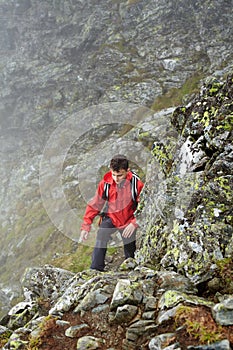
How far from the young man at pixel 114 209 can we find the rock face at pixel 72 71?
20.2m

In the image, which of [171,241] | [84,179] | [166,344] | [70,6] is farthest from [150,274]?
[70,6]

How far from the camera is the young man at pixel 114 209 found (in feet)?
35.2

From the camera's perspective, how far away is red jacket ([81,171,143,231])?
10.8m

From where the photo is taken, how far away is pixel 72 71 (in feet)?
158

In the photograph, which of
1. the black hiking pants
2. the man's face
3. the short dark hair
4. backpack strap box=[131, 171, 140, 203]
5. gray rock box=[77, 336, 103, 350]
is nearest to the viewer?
gray rock box=[77, 336, 103, 350]

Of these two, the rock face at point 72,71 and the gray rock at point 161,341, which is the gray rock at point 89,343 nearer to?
the gray rock at point 161,341

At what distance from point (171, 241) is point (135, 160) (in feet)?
76.6

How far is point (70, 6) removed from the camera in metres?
51.9

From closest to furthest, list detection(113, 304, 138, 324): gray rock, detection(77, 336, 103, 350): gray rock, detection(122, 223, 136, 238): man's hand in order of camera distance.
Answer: detection(77, 336, 103, 350): gray rock → detection(113, 304, 138, 324): gray rock → detection(122, 223, 136, 238): man's hand

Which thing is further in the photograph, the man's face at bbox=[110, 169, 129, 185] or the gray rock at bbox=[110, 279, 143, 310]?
the man's face at bbox=[110, 169, 129, 185]

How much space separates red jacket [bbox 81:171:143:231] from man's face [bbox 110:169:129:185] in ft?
0.68

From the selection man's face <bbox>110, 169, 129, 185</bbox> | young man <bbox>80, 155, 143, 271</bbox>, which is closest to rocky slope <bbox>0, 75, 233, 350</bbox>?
young man <bbox>80, 155, 143, 271</bbox>

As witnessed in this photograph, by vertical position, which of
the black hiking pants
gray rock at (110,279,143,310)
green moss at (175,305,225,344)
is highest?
the black hiking pants

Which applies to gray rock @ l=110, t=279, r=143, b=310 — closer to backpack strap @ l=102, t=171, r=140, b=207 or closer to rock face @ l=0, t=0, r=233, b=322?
backpack strap @ l=102, t=171, r=140, b=207
